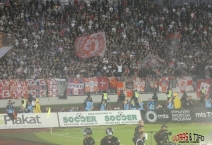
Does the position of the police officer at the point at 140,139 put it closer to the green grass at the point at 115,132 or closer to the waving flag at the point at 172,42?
the green grass at the point at 115,132

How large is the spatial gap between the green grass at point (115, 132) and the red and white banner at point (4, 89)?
714 centimetres

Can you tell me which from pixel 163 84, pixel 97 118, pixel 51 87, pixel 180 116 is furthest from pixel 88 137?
pixel 163 84

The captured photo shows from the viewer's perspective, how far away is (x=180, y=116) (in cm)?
2894

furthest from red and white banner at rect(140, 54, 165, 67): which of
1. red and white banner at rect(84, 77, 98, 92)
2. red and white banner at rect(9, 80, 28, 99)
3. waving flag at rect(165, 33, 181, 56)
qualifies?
red and white banner at rect(9, 80, 28, 99)

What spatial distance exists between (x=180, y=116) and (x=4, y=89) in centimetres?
1172

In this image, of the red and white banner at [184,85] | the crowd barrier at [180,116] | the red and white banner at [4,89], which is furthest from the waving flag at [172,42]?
the red and white banner at [4,89]

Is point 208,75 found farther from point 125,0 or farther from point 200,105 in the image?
point 125,0

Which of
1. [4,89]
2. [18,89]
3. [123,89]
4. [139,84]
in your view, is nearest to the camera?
[4,89]

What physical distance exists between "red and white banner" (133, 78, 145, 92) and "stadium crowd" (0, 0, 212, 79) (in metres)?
1.00

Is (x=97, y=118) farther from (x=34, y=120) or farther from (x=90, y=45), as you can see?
(x=90, y=45)

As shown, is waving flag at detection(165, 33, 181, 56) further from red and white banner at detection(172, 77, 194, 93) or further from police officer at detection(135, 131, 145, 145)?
police officer at detection(135, 131, 145, 145)

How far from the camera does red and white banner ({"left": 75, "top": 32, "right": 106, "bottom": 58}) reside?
3787 centimetres

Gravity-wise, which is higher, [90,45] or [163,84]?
[90,45]

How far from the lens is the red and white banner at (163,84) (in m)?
37.2
